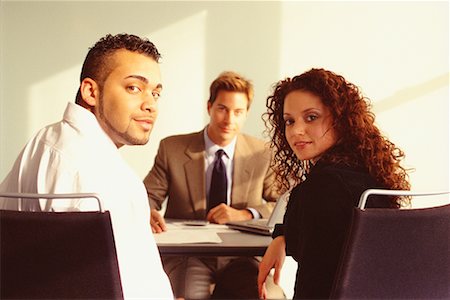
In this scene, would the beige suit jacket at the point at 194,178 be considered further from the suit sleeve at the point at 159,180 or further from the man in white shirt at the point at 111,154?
the man in white shirt at the point at 111,154

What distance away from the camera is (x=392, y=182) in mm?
1799

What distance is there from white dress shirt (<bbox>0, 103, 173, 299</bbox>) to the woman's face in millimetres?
555

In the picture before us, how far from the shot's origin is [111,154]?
4.76 feet

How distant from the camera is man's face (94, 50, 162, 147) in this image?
162 centimetres

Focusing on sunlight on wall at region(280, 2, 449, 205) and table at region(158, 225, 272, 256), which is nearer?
table at region(158, 225, 272, 256)

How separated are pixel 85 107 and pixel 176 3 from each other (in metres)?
3.24

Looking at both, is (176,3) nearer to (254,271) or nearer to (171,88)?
(171,88)

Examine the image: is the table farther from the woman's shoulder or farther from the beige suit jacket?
the beige suit jacket

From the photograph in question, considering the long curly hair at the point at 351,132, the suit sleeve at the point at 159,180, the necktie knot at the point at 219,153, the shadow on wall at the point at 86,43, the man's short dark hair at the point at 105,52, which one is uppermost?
the shadow on wall at the point at 86,43

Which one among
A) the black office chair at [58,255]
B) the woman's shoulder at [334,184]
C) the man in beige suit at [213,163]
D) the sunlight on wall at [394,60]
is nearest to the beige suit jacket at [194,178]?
the man in beige suit at [213,163]

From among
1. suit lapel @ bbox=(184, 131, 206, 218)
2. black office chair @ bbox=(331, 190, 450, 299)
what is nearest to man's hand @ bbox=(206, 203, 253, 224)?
suit lapel @ bbox=(184, 131, 206, 218)

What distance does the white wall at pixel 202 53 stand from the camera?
466 cm

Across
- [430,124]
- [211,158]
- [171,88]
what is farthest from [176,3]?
[430,124]

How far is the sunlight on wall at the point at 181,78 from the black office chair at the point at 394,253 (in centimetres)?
330
